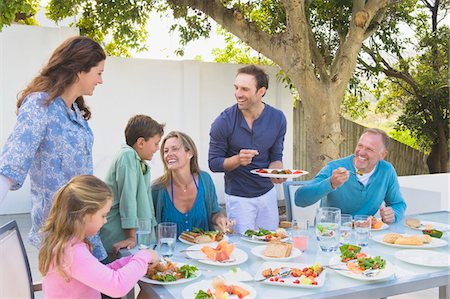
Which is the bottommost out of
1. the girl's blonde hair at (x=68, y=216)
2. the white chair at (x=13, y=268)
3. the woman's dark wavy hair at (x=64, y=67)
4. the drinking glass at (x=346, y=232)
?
the white chair at (x=13, y=268)

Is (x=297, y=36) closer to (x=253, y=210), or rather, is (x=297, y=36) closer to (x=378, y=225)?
(x=253, y=210)

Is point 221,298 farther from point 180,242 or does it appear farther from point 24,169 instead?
point 24,169

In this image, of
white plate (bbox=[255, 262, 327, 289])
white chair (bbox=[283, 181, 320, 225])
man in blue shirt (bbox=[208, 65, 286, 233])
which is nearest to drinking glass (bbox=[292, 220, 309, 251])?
white plate (bbox=[255, 262, 327, 289])

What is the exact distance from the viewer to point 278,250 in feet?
6.69

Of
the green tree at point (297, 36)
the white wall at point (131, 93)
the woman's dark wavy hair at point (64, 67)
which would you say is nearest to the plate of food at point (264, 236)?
the woman's dark wavy hair at point (64, 67)

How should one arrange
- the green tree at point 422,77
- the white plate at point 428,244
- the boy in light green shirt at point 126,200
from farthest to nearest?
the green tree at point 422,77
the boy in light green shirt at point 126,200
the white plate at point 428,244

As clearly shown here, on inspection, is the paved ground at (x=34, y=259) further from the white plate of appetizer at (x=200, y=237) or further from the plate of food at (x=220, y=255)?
the plate of food at (x=220, y=255)

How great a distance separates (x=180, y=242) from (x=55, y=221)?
2.20 ft

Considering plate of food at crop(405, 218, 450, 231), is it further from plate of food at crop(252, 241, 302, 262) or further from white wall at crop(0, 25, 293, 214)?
white wall at crop(0, 25, 293, 214)

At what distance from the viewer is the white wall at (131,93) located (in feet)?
21.7

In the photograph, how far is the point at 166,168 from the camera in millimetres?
2633

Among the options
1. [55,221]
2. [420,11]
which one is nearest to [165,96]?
[420,11]

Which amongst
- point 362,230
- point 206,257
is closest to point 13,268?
point 206,257

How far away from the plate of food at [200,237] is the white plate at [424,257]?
0.75m
